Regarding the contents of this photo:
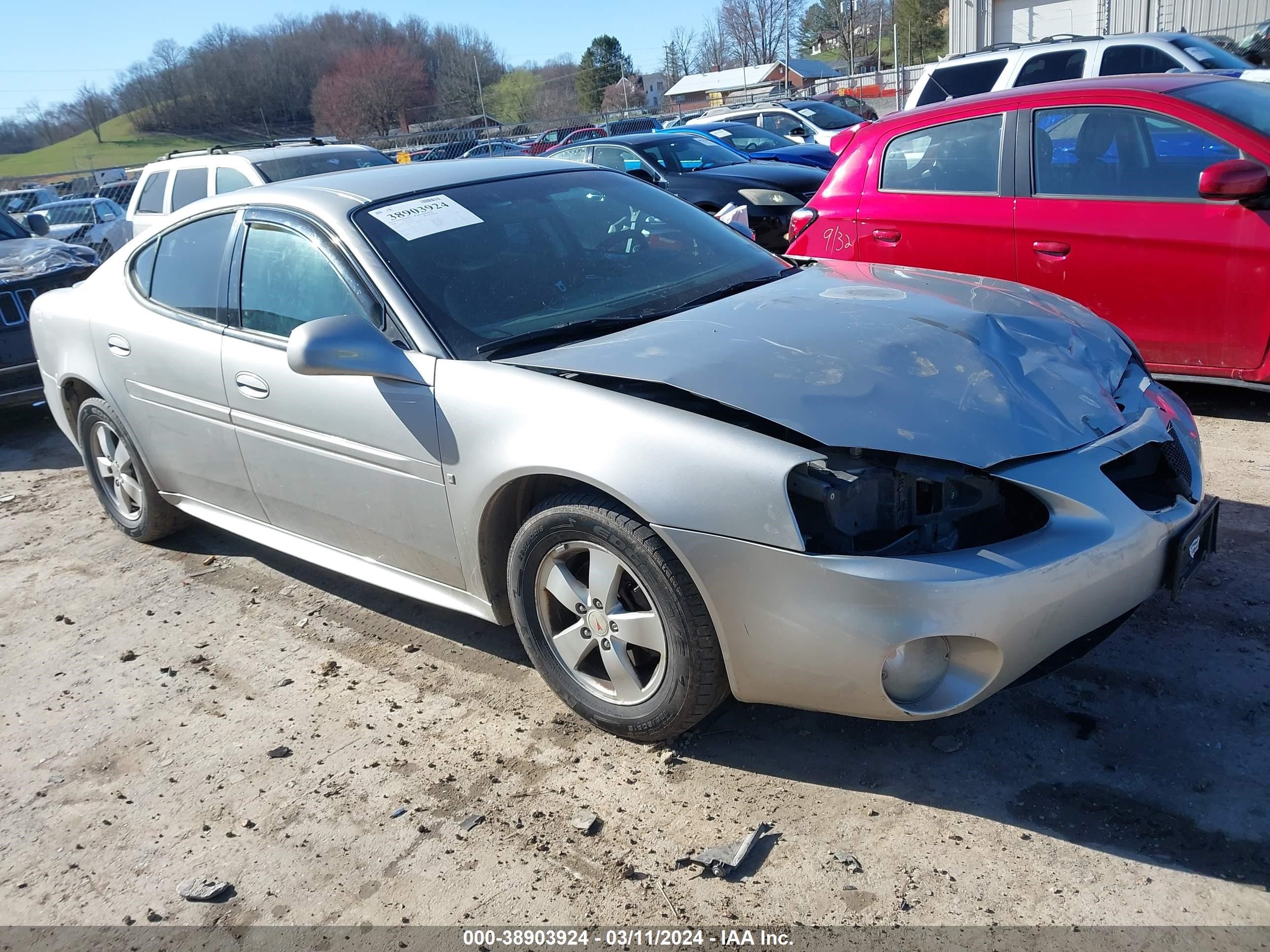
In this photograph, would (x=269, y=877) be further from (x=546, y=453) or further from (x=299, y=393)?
(x=299, y=393)

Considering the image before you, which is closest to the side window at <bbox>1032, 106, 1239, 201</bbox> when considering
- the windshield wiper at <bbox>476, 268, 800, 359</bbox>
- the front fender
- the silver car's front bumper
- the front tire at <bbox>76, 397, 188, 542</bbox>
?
the windshield wiper at <bbox>476, 268, 800, 359</bbox>

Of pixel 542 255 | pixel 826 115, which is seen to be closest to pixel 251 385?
pixel 542 255

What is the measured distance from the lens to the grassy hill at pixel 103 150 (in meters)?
73.1

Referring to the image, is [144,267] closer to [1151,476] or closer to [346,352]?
[346,352]

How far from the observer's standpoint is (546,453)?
2.76 metres

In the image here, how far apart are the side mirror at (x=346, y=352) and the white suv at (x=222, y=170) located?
257 inches

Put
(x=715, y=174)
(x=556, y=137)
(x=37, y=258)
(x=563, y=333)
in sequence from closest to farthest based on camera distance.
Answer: (x=563, y=333)
(x=37, y=258)
(x=715, y=174)
(x=556, y=137)

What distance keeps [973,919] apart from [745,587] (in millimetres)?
864

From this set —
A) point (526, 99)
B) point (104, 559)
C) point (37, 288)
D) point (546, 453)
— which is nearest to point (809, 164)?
point (37, 288)

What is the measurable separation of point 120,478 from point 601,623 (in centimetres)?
310

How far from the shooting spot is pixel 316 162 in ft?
31.6

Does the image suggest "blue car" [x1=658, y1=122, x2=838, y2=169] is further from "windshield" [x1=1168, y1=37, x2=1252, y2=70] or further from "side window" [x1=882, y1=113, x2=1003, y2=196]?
"side window" [x1=882, y1=113, x2=1003, y2=196]

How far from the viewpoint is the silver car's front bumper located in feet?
7.66

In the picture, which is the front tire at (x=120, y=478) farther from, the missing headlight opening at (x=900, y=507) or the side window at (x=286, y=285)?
the missing headlight opening at (x=900, y=507)
